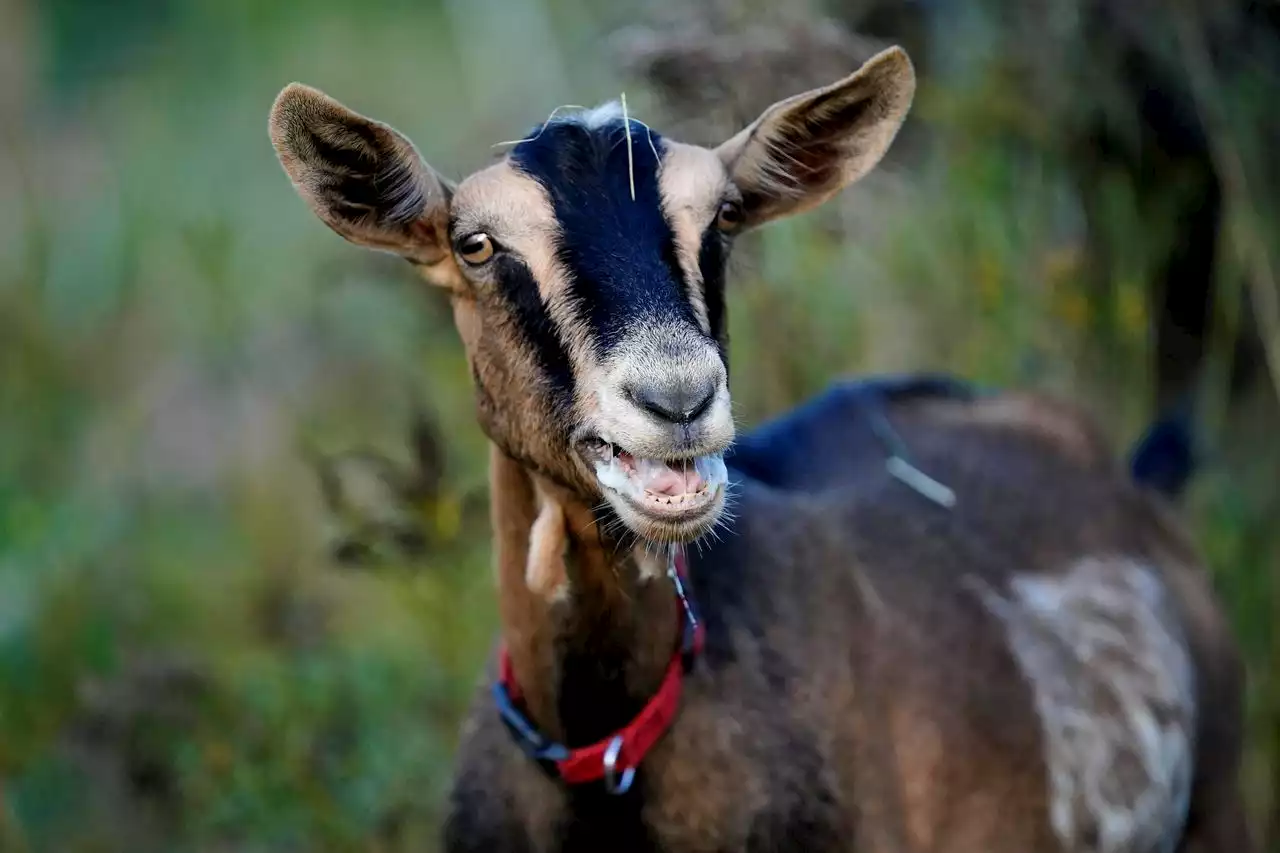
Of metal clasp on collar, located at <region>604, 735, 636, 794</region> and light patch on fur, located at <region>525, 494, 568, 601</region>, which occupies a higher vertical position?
light patch on fur, located at <region>525, 494, 568, 601</region>

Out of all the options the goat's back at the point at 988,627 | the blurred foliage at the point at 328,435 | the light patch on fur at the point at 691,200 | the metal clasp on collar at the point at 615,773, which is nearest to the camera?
the light patch on fur at the point at 691,200

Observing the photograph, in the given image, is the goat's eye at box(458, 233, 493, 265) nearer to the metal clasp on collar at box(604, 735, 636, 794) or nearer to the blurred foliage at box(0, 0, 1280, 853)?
the metal clasp on collar at box(604, 735, 636, 794)

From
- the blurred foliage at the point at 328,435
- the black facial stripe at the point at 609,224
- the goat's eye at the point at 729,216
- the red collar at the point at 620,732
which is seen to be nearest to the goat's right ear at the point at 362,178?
the black facial stripe at the point at 609,224

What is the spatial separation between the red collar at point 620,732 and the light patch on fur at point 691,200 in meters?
0.60

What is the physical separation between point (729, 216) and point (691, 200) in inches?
6.4

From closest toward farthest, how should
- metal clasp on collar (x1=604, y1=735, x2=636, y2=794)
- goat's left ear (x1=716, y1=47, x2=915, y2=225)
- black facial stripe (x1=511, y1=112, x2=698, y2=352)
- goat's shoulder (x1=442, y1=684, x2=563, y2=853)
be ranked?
black facial stripe (x1=511, y1=112, x2=698, y2=352) < metal clasp on collar (x1=604, y1=735, x2=636, y2=794) < goat's shoulder (x1=442, y1=684, x2=563, y2=853) < goat's left ear (x1=716, y1=47, x2=915, y2=225)

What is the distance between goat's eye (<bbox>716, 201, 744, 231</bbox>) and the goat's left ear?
0.55ft

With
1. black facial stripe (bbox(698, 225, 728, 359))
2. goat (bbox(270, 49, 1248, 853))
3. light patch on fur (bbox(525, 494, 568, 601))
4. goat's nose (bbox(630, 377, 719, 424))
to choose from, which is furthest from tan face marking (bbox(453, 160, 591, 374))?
light patch on fur (bbox(525, 494, 568, 601))

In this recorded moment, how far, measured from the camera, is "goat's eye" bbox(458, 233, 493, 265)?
129 inches

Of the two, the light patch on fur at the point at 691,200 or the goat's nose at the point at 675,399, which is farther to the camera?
the light patch on fur at the point at 691,200

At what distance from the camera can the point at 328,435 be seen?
8031 mm

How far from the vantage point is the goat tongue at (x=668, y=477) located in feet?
9.68

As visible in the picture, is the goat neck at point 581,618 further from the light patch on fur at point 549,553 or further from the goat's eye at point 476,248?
the goat's eye at point 476,248

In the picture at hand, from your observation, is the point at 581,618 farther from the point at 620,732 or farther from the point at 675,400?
the point at 675,400
